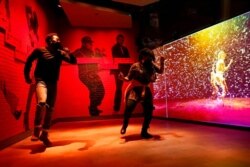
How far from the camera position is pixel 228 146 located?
129 inches

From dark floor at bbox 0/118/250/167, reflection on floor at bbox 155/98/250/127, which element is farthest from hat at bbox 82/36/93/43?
dark floor at bbox 0/118/250/167

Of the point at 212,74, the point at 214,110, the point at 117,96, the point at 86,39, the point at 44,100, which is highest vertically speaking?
the point at 86,39

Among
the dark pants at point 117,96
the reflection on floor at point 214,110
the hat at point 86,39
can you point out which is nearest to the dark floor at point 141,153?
the reflection on floor at point 214,110

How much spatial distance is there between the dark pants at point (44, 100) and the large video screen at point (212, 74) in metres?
2.98

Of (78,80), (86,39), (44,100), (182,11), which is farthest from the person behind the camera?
(86,39)

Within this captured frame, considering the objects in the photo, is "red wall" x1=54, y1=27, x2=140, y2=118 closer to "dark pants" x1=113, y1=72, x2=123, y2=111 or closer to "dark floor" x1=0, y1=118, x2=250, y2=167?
"dark pants" x1=113, y1=72, x2=123, y2=111

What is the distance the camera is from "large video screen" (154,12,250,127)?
4543mm

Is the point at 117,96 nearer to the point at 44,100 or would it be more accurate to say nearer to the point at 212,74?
the point at 212,74

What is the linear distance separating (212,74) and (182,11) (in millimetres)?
2818

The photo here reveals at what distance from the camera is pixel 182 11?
754cm

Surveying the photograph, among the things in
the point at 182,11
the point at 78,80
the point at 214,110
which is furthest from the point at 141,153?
the point at 78,80

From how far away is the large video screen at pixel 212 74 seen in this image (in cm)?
454

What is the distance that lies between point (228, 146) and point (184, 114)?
335cm

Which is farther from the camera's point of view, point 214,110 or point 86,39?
point 86,39
